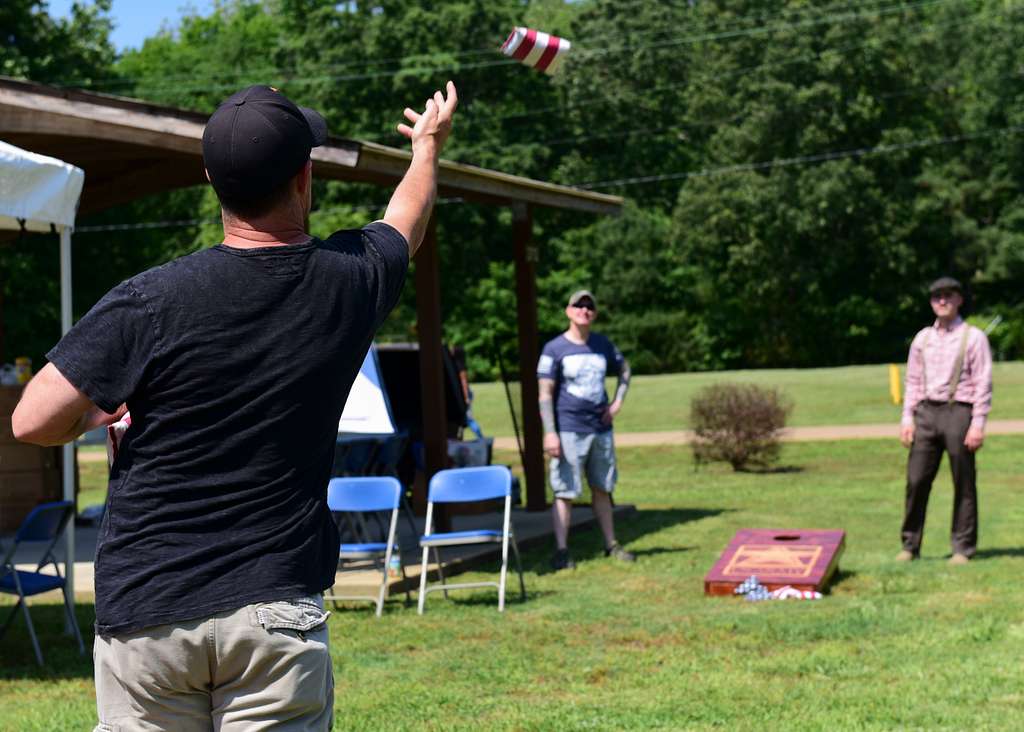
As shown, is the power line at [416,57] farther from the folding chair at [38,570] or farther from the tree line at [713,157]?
the folding chair at [38,570]

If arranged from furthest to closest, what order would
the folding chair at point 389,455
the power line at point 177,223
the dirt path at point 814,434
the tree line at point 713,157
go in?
1. the tree line at point 713,157
2. the power line at point 177,223
3. the dirt path at point 814,434
4. the folding chair at point 389,455

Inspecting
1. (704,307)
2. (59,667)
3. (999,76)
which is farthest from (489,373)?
(59,667)

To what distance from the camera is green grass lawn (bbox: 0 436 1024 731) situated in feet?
19.2

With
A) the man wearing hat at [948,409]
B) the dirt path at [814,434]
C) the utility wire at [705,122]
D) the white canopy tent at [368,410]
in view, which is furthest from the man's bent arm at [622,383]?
the utility wire at [705,122]

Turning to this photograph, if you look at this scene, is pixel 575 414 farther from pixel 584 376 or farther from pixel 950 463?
pixel 950 463

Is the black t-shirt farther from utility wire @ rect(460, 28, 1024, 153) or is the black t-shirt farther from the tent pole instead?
utility wire @ rect(460, 28, 1024, 153)

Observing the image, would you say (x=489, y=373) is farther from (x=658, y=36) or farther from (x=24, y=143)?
(x=24, y=143)

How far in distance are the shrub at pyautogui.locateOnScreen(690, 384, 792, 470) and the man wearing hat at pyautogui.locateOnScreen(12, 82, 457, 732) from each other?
15.5 m

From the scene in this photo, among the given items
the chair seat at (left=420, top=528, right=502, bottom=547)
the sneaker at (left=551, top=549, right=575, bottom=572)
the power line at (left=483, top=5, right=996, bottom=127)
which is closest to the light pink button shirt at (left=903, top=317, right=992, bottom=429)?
the sneaker at (left=551, top=549, right=575, bottom=572)

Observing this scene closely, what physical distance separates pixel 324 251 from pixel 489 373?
4256 cm

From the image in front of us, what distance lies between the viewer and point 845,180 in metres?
45.7

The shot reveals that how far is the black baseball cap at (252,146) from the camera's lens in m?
2.36

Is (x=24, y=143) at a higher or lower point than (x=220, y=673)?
higher

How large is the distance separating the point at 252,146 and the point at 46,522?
→ 5.77m
